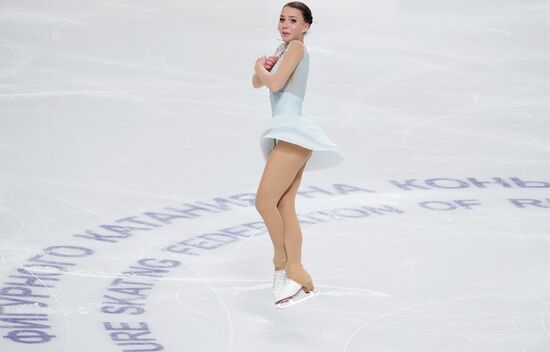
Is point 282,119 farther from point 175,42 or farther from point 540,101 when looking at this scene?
point 175,42

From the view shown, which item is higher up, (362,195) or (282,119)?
(282,119)

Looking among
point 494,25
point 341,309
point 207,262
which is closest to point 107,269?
point 207,262

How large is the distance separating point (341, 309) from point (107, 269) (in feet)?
3.91

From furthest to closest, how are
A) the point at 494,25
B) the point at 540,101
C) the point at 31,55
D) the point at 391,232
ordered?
the point at 494,25 < the point at 31,55 < the point at 540,101 < the point at 391,232

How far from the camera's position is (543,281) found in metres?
6.63

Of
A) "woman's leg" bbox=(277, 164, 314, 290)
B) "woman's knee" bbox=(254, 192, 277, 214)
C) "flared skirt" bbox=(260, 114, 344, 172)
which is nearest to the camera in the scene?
"flared skirt" bbox=(260, 114, 344, 172)

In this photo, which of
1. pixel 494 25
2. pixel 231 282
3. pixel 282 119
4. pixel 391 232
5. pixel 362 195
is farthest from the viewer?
pixel 494 25

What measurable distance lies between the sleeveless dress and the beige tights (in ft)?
0.30

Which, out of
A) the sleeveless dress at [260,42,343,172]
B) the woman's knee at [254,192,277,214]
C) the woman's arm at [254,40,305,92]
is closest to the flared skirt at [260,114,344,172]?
the sleeveless dress at [260,42,343,172]

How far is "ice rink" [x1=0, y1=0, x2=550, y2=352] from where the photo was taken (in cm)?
612

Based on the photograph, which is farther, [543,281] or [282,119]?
[543,281]

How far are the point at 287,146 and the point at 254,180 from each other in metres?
2.11

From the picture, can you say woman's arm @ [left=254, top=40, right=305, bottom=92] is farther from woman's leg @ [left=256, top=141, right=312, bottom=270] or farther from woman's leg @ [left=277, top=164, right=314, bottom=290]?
woman's leg @ [left=277, top=164, right=314, bottom=290]

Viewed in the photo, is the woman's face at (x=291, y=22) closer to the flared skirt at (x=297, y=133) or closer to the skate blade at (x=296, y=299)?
the flared skirt at (x=297, y=133)
